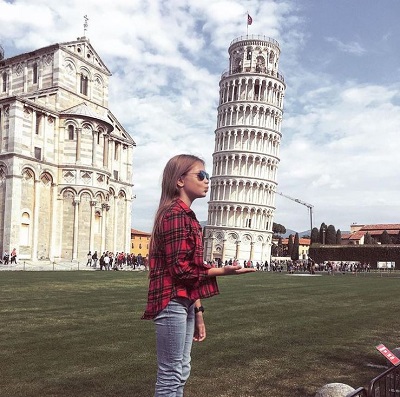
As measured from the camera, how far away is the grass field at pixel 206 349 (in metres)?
6.43

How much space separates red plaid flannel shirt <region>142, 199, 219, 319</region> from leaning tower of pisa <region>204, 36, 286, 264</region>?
82129 mm

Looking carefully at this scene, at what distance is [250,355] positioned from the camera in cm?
829

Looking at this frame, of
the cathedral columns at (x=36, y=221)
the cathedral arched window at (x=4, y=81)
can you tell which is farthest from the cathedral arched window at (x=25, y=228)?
the cathedral arched window at (x=4, y=81)

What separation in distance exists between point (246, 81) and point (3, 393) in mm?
85548

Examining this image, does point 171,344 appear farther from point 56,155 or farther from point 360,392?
point 56,155

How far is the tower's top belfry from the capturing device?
293ft

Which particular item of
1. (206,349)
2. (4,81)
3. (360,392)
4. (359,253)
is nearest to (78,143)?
(4,81)

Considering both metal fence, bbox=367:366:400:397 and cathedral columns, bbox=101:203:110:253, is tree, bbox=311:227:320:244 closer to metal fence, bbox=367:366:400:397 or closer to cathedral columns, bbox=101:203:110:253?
cathedral columns, bbox=101:203:110:253

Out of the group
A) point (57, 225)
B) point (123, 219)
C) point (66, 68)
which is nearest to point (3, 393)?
point (57, 225)

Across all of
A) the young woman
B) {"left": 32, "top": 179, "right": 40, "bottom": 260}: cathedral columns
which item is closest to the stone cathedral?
{"left": 32, "top": 179, "right": 40, "bottom": 260}: cathedral columns

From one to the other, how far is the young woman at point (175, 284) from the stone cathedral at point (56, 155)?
41634mm

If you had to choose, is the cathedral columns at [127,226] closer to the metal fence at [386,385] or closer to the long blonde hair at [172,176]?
the metal fence at [386,385]

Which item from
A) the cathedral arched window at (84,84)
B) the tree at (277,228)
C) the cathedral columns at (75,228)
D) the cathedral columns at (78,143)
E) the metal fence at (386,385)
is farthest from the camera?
the tree at (277,228)

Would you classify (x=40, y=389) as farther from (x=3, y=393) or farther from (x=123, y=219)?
(x=123, y=219)
